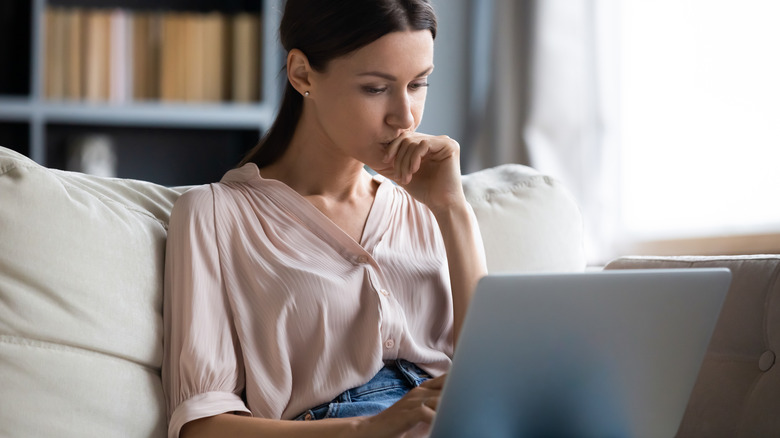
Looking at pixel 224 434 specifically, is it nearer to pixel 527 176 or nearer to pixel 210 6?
pixel 527 176

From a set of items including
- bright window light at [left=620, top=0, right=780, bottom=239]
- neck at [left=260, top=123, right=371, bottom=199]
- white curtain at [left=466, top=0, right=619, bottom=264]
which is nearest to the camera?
neck at [left=260, top=123, right=371, bottom=199]

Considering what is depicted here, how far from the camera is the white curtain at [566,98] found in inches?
91.4

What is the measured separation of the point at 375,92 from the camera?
1266 mm

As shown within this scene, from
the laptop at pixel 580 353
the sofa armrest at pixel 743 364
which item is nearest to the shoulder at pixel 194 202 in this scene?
the laptop at pixel 580 353

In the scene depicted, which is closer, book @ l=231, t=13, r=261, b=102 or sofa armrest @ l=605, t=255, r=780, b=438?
sofa armrest @ l=605, t=255, r=780, b=438

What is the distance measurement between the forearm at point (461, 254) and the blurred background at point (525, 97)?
2.48ft

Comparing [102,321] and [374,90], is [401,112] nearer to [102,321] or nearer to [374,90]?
[374,90]

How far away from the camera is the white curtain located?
2320mm

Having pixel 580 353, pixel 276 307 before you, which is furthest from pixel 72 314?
pixel 580 353

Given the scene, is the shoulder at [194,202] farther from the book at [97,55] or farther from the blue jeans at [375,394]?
the book at [97,55]

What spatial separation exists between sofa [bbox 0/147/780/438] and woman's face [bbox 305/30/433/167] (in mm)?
310

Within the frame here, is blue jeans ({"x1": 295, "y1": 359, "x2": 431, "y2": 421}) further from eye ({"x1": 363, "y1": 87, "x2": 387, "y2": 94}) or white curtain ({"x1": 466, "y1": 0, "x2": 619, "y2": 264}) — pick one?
white curtain ({"x1": 466, "y1": 0, "x2": 619, "y2": 264})

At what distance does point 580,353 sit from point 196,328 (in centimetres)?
55

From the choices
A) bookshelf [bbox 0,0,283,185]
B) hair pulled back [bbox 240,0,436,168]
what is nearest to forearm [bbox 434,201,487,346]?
hair pulled back [bbox 240,0,436,168]
